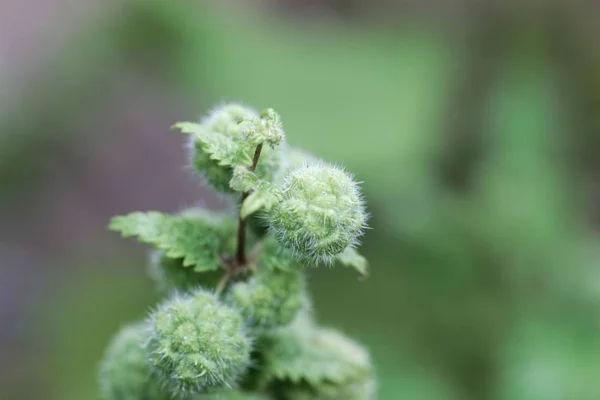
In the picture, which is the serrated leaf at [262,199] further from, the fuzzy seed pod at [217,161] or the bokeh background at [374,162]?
the bokeh background at [374,162]

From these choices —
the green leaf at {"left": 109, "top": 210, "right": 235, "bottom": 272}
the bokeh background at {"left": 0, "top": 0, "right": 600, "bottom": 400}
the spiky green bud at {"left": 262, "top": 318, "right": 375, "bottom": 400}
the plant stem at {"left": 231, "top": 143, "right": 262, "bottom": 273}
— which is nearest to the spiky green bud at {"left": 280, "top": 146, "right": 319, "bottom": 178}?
the plant stem at {"left": 231, "top": 143, "right": 262, "bottom": 273}

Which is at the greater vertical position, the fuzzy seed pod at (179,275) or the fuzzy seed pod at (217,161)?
the fuzzy seed pod at (217,161)

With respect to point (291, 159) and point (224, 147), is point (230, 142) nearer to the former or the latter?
point (224, 147)

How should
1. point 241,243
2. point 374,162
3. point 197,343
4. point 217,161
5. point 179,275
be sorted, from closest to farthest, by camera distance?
1. point 197,343
2. point 217,161
3. point 241,243
4. point 179,275
5. point 374,162

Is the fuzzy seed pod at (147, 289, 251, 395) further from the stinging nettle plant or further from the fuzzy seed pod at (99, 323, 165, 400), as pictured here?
the fuzzy seed pod at (99, 323, 165, 400)

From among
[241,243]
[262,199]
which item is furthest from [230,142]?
[241,243]

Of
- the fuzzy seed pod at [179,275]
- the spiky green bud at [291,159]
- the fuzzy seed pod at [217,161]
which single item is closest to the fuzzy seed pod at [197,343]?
the fuzzy seed pod at [179,275]

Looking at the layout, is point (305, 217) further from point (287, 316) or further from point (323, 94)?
point (323, 94)
